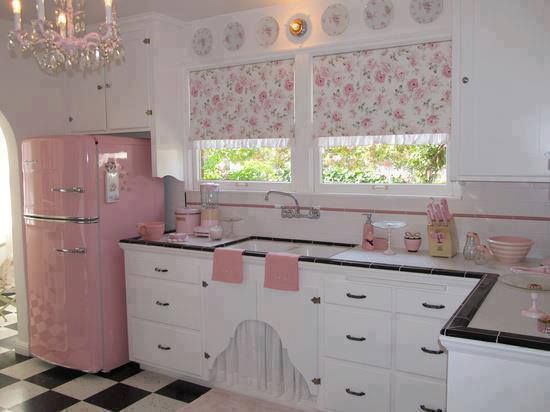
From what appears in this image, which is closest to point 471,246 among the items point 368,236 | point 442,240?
point 442,240

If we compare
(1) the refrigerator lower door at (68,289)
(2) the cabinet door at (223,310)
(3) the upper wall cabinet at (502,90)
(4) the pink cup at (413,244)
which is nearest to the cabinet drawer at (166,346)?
(2) the cabinet door at (223,310)

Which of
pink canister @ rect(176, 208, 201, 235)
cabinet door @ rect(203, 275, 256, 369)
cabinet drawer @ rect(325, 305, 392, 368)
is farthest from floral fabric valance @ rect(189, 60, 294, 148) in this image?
cabinet drawer @ rect(325, 305, 392, 368)

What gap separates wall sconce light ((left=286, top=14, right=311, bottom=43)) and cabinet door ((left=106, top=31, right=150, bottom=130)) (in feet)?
3.46

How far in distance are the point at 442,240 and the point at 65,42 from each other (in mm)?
2122

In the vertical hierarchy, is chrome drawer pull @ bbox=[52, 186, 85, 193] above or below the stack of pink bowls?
above

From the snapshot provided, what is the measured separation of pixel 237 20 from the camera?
12.1ft

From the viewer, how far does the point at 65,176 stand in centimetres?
351

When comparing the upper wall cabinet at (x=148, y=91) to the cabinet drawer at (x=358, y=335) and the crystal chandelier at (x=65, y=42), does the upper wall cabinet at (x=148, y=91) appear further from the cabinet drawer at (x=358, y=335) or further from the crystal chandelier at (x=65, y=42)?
the cabinet drawer at (x=358, y=335)

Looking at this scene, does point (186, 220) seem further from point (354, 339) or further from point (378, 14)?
point (378, 14)

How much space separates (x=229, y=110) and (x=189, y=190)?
0.72 metres

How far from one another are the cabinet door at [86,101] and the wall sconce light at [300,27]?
152 cm

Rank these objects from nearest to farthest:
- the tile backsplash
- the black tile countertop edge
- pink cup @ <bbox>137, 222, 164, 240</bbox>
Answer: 1. the black tile countertop edge
2. the tile backsplash
3. pink cup @ <bbox>137, 222, 164, 240</bbox>

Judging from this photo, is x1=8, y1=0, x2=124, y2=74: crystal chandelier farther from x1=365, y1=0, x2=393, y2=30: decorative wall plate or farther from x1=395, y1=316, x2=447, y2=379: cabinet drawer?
x1=395, y1=316, x2=447, y2=379: cabinet drawer

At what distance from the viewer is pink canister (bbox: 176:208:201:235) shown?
12.5 feet
